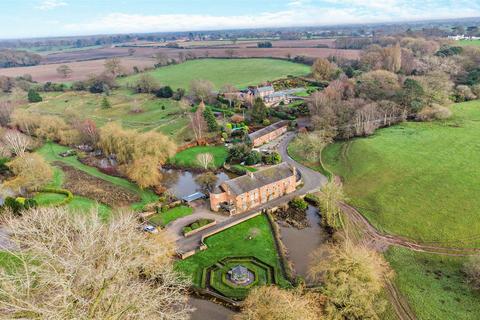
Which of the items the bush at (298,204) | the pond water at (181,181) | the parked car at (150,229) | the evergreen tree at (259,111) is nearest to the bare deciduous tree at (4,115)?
the pond water at (181,181)

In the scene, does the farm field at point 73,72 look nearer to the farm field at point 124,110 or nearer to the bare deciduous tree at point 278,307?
the farm field at point 124,110

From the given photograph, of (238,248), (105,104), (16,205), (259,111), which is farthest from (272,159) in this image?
(105,104)

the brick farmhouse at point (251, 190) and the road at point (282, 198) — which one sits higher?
the brick farmhouse at point (251, 190)

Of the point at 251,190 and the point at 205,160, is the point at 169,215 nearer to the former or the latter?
the point at 251,190

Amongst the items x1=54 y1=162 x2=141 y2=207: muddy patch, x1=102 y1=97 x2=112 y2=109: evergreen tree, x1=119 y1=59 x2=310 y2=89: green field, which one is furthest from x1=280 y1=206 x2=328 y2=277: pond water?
x1=119 y1=59 x2=310 y2=89: green field

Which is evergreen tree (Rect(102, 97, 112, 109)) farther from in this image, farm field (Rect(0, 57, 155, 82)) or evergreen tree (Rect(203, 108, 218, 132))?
farm field (Rect(0, 57, 155, 82))
